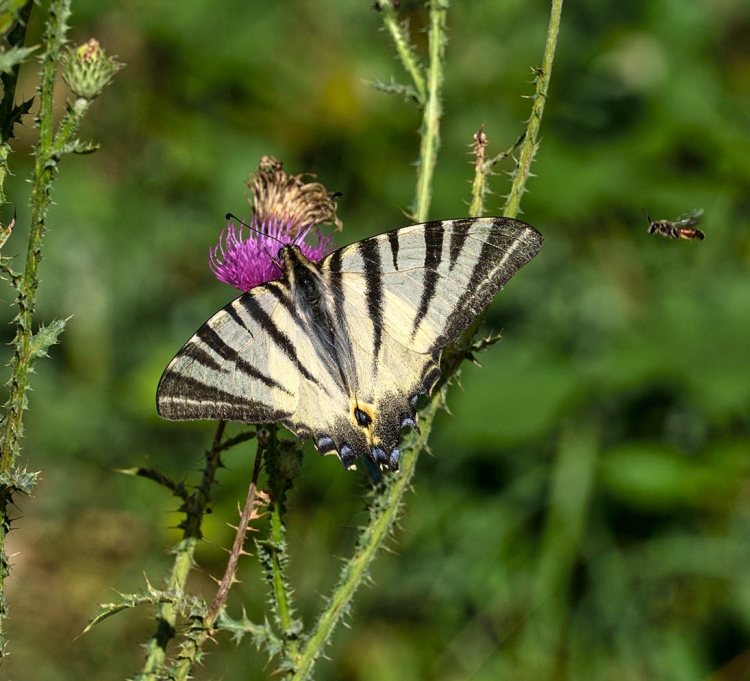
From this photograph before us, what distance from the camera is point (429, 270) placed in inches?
110

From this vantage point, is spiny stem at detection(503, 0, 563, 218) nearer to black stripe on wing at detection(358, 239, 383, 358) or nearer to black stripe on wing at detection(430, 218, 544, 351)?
black stripe on wing at detection(430, 218, 544, 351)

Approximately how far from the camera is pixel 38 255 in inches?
80.6

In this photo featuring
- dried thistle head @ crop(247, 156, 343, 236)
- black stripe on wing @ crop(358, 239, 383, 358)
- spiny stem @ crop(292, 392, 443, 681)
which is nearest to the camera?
spiny stem @ crop(292, 392, 443, 681)

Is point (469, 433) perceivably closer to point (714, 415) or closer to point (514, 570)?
point (514, 570)

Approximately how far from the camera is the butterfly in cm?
260

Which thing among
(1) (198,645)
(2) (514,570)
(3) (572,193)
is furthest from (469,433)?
(1) (198,645)

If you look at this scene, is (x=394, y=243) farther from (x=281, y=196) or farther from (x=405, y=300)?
(x=281, y=196)

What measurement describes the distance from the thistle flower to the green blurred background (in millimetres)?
2417

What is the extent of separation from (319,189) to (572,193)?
328cm

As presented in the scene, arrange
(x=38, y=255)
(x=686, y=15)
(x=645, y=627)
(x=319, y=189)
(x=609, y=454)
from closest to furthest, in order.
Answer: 1. (x=38, y=255)
2. (x=319, y=189)
3. (x=645, y=627)
4. (x=609, y=454)
5. (x=686, y=15)

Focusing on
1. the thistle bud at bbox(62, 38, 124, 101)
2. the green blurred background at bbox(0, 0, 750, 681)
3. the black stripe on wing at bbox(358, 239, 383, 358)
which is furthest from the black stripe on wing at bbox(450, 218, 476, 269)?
the green blurred background at bbox(0, 0, 750, 681)

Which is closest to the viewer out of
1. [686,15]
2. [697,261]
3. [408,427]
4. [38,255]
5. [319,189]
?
[38,255]

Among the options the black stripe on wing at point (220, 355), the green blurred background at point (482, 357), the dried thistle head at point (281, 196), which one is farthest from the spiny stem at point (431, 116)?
the green blurred background at point (482, 357)

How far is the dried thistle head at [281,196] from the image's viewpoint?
302 centimetres
